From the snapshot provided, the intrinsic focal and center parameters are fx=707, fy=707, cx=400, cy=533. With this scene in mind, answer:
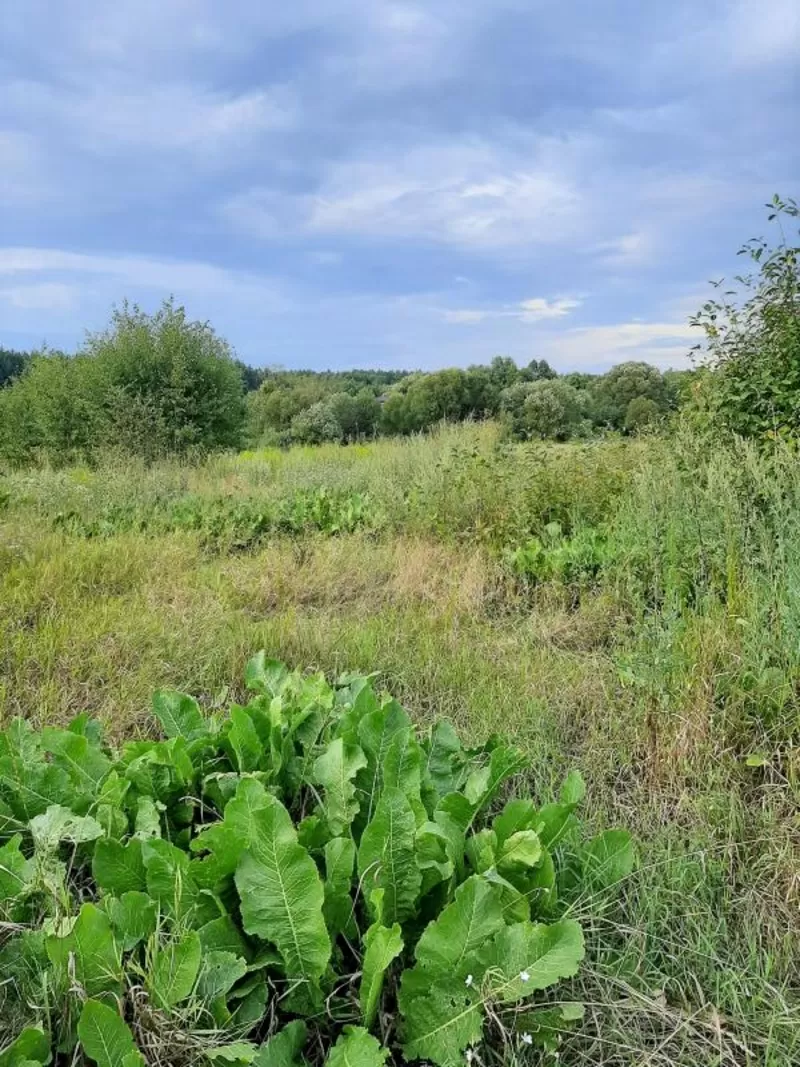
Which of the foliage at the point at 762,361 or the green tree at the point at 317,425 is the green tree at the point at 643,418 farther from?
the green tree at the point at 317,425

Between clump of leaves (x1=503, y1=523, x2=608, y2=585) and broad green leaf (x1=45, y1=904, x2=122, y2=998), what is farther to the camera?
clump of leaves (x1=503, y1=523, x2=608, y2=585)

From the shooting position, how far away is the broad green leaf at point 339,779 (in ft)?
4.65

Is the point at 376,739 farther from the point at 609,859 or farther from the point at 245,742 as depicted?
the point at 609,859

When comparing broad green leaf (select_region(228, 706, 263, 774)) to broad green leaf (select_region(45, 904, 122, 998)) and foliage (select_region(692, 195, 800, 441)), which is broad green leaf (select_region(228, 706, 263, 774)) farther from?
foliage (select_region(692, 195, 800, 441))

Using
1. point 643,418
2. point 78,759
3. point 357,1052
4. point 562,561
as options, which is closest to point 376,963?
point 357,1052

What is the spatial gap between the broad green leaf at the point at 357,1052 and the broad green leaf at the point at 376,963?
47mm

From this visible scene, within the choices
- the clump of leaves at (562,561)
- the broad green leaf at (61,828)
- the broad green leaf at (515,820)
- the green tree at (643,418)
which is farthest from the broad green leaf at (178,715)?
the green tree at (643,418)

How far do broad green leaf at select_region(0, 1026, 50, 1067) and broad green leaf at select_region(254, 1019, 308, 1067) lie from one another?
301 millimetres

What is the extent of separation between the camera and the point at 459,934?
3.68 feet

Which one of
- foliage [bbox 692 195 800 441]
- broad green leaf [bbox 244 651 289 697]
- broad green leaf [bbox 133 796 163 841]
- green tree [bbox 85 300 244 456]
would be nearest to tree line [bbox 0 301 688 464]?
green tree [bbox 85 300 244 456]

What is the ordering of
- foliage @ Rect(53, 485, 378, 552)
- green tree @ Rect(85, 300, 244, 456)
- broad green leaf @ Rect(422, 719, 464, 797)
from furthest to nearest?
green tree @ Rect(85, 300, 244, 456) → foliage @ Rect(53, 485, 378, 552) → broad green leaf @ Rect(422, 719, 464, 797)

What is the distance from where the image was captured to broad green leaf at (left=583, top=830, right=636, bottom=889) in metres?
1.42

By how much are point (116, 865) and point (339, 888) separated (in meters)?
0.41

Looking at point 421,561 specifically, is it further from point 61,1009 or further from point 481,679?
point 61,1009
